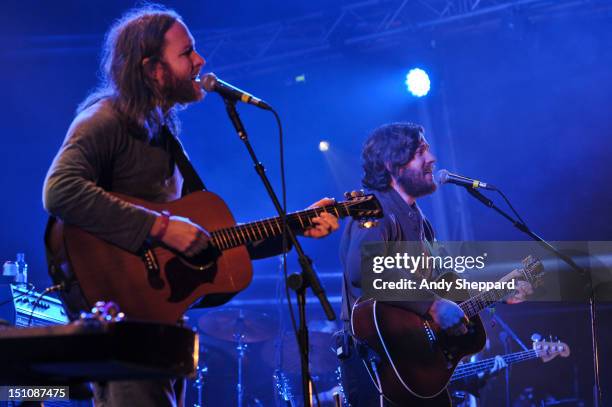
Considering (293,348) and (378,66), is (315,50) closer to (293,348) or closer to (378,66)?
(378,66)

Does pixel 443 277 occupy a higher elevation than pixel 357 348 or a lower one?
higher

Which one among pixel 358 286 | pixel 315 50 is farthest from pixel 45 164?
pixel 358 286

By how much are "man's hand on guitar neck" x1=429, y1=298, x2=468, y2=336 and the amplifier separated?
2.58 meters

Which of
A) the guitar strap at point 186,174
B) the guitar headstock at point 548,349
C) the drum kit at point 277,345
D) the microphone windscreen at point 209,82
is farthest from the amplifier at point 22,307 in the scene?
the guitar headstock at point 548,349

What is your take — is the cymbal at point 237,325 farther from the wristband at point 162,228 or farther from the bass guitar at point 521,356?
the wristband at point 162,228

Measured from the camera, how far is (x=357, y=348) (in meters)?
4.23

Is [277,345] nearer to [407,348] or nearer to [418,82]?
[418,82]

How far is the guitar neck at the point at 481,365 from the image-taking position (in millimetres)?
5906

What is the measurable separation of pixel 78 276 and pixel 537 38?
754 centimetres

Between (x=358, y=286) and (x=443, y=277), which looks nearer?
(x=358, y=286)

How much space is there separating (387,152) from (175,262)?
279 centimetres

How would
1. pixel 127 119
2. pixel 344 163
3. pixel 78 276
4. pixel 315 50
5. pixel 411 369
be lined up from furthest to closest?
1. pixel 344 163
2. pixel 315 50
3. pixel 411 369
4. pixel 127 119
5. pixel 78 276

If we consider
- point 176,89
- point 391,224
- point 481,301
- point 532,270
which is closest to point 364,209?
point 176,89

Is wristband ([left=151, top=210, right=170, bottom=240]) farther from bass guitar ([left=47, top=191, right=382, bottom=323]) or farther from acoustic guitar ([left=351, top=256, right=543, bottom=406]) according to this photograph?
acoustic guitar ([left=351, top=256, right=543, bottom=406])
